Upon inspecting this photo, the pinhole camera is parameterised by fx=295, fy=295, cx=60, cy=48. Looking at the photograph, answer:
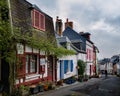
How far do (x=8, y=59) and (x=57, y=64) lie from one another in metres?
12.5

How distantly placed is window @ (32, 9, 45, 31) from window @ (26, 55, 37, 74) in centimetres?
254

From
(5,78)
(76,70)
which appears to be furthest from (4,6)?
(76,70)

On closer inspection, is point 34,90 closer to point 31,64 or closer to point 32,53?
point 31,64

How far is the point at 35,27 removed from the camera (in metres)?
22.9

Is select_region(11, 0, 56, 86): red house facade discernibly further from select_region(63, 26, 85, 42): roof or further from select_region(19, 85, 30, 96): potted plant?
select_region(63, 26, 85, 42): roof

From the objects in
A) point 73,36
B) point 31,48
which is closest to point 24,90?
point 31,48

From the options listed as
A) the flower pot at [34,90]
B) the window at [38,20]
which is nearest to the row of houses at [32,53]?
the window at [38,20]

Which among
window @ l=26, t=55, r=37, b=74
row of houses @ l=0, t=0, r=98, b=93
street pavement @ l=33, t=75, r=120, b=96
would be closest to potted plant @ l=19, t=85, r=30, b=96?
row of houses @ l=0, t=0, r=98, b=93

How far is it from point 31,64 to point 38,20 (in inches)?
150

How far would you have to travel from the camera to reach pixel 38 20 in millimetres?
23688

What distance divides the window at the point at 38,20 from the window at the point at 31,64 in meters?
2.54

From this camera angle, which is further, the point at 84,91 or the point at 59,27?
the point at 59,27

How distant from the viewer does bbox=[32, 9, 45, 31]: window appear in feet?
75.2

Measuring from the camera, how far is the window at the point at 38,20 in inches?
902
